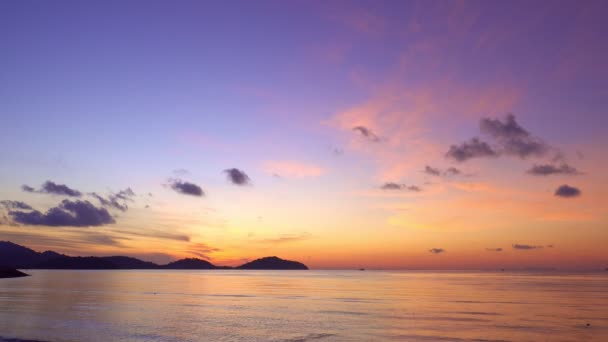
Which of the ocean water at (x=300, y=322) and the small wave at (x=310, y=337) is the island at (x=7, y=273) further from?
the small wave at (x=310, y=337)

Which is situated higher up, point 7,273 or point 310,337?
point 310,337

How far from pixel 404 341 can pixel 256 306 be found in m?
37.8

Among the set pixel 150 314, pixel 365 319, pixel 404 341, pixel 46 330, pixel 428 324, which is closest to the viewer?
pixel 404 341

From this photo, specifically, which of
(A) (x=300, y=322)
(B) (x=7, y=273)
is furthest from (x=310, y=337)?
(B) (x=7, y=273)

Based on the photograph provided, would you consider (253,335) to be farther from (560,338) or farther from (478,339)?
(560,338)

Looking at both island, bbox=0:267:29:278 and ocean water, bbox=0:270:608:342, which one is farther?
island, bbox=0:267:29:278

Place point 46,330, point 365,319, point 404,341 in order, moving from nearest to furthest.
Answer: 1. point 404,341
2. point 46,330
3. point 365,319

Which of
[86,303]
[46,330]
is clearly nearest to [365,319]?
[46,330]

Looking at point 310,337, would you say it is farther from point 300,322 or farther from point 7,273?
point 7,273

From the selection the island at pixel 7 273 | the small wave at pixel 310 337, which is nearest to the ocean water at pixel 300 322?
the small wave at pixel 310 337

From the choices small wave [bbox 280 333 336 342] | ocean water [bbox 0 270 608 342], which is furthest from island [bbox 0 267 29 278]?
small wave [bbox 280 333 336 342]

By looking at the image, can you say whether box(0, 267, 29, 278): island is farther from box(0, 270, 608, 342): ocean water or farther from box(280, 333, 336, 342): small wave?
box(280, 333, 336, 342): small wave

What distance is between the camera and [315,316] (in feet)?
206

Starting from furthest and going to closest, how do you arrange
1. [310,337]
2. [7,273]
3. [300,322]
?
[7,273], [300,322], [310,337]
